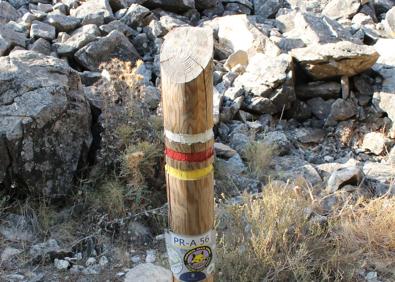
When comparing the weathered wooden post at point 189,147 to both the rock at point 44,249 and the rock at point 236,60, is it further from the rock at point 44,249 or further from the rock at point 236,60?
the rock at point 236,60

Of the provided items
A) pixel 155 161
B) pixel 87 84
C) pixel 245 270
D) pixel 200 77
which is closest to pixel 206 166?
pixel 200 77

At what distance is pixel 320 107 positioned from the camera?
6137 millimetres

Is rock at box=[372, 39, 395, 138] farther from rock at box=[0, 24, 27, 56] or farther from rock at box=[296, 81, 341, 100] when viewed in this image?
rock at box=[0, 24, 27, 56]

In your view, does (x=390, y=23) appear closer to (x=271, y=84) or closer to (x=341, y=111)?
(x=341, y=111)

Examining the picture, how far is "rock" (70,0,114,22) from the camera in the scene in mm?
6508

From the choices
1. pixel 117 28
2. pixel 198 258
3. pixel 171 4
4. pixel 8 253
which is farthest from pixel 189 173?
pixel 171 4

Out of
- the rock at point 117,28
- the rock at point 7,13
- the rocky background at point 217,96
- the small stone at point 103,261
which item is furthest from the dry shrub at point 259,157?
the rock at point 7,13

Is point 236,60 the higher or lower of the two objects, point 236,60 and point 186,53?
the lower

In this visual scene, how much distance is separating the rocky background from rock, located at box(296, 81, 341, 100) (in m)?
0.01

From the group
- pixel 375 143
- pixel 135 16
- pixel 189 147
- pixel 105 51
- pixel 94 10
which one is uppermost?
pixel 189 147

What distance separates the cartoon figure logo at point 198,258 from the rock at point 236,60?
4182 millimetres

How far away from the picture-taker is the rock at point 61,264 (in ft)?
11.8

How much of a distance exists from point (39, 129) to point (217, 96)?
7.05 feet

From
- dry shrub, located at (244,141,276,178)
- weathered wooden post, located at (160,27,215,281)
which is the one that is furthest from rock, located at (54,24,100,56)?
weathered wooden post, located at (160,27,215,281)
